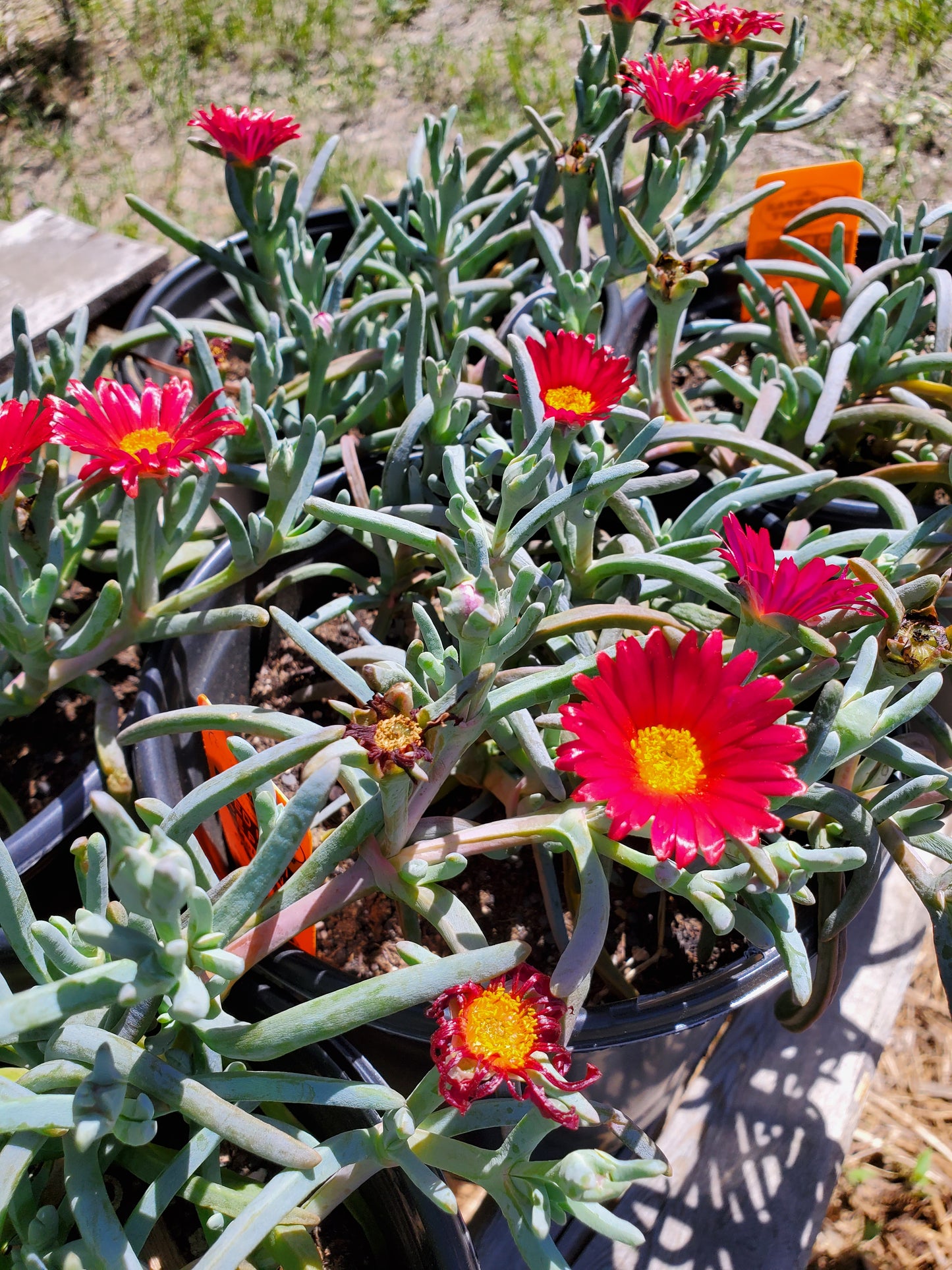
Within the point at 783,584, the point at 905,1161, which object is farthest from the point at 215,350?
the point at 905,1161

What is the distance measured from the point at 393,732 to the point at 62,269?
121 centimetres

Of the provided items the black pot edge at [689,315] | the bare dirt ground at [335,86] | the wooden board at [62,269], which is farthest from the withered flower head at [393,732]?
the bare dirt ground at [335,86]

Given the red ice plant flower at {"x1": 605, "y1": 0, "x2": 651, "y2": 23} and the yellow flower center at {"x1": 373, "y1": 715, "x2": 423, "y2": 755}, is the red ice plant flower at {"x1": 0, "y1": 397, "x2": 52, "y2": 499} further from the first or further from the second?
the red ice plant flower at {"x1": 605, "y1": 0, "x2": 651, "y2": 23}

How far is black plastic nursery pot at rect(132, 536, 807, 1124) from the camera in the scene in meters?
0.61

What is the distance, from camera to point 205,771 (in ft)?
2.59

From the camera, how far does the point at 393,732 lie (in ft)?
1.61

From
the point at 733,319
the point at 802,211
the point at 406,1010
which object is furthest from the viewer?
the point at 733,319

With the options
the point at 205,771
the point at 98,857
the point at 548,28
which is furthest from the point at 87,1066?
the point at 548,28

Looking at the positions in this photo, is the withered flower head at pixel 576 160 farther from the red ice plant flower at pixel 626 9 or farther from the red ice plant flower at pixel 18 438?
the red ice plant flower at pixel 18 438

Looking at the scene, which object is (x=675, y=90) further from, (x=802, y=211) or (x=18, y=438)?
(x=18, y=438)

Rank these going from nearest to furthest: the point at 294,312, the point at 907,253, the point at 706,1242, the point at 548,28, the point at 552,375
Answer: the point at 552,375, the point at 706,1242, the point at 294,312, the point at 907,253, the point at 548,28

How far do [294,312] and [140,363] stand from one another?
0.31 metres

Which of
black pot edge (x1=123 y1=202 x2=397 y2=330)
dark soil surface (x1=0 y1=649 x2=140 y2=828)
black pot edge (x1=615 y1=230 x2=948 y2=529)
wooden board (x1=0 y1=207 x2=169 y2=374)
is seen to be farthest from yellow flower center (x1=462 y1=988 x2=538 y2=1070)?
wooden board (x1=0 y1=207 x2=169 y2=374)

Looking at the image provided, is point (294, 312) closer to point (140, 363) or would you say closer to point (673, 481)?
point (140, 363)
